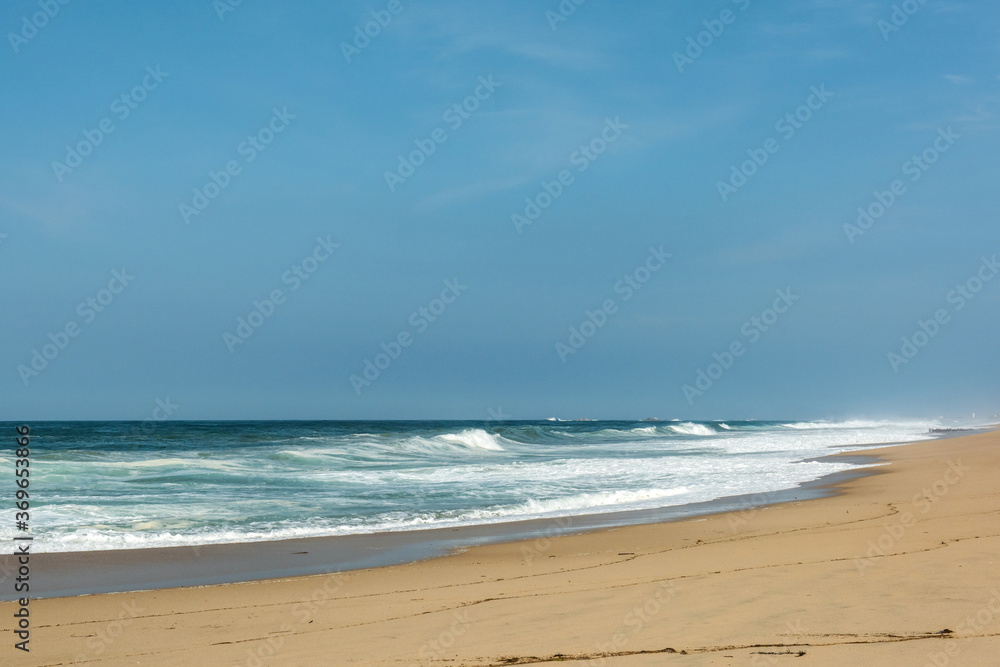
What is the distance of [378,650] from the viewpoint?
5.01 meters

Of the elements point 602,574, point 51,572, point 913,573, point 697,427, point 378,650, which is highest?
point 697,427

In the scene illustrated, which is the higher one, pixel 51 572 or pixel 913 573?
pixel 913 573

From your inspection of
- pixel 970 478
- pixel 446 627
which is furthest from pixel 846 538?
pixel 970 478

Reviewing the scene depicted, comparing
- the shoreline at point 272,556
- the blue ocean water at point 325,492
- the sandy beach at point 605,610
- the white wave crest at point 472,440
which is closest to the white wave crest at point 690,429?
the white wave crest at point 472,440

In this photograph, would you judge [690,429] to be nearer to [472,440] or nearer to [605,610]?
[472,440]

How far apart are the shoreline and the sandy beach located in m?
0.47

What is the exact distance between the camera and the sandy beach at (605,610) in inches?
183

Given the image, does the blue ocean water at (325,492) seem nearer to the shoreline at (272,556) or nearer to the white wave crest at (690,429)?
the shoreline at (272,556)

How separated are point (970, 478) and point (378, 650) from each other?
13.3 meters

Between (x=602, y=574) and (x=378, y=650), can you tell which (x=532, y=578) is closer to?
(x=602, y=574)

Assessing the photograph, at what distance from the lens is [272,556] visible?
29.5 ft

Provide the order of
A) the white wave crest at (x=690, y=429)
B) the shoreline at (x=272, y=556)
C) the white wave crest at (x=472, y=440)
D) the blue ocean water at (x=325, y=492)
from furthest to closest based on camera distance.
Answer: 1. the white wave crest at (x=690, y=429)
2. the white wave crest at (x=472, y=440)
3. the blue ocean water at (x=325, y=492)
4. the shoreline at (x=272, y=556)

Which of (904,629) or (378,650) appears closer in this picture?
(904,629)

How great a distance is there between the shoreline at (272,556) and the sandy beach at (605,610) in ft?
1.54
